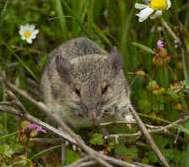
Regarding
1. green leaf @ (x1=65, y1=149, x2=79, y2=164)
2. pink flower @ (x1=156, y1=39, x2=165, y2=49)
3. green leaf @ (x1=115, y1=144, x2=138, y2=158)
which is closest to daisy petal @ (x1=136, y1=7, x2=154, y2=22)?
pink flower @ (x1=156, y1=39, x2=165, y2=49)

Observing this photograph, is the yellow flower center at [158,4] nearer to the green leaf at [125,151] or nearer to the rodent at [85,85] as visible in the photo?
the rodent at [85,85]

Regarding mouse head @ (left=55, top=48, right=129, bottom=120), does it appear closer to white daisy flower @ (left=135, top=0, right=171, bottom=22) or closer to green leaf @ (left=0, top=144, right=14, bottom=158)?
white daisy flower @ (left=135, top=0, right=171, bottom=22)

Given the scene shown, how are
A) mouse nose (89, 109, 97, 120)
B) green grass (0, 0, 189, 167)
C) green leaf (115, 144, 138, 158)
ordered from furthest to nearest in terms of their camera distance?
green grass (0, 0, 189, 167) → green leaf (115, 144, 138, 158) → mouse nose (89, 109, 97, 120)

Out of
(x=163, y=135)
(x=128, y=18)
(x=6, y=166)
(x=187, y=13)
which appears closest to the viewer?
(x=6, y=166)

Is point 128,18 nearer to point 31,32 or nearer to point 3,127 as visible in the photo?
point 31,32

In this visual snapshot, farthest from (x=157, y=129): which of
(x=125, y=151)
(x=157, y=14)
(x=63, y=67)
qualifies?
(x=63, y=67)

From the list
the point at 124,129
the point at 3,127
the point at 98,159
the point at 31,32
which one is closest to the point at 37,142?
the point at 3,127
